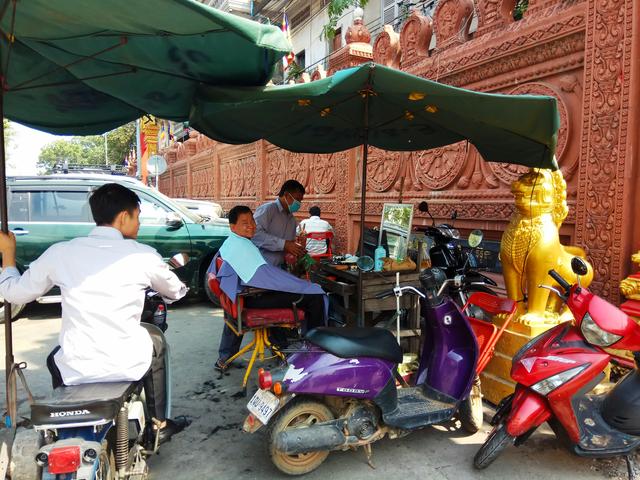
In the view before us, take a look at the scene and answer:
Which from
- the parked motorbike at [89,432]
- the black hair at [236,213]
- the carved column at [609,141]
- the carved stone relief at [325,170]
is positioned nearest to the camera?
the parked motorbike at [89,432]

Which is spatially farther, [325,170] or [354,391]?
[325,170]

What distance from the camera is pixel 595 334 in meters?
2.41

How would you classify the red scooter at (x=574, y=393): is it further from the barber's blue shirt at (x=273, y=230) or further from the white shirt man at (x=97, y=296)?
the barber's blue shirt at (x=273, y=230)

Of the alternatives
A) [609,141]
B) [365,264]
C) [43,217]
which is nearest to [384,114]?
[365,264]

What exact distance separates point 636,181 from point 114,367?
4.12 metres

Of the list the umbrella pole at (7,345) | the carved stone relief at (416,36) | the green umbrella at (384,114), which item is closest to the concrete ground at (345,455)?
the umbrella pole at (7,345)

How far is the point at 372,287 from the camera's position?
3.89m

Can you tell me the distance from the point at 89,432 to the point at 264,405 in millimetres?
872

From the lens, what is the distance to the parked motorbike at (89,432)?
171 centimetres

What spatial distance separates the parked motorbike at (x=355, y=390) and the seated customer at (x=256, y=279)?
1.00 metres

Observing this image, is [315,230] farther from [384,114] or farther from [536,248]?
[536,248]

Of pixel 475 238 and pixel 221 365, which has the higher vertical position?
pixel 475 238

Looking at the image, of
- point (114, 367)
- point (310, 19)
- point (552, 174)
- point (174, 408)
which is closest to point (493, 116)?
point (552, 174)

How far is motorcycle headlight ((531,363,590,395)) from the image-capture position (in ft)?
8.09
